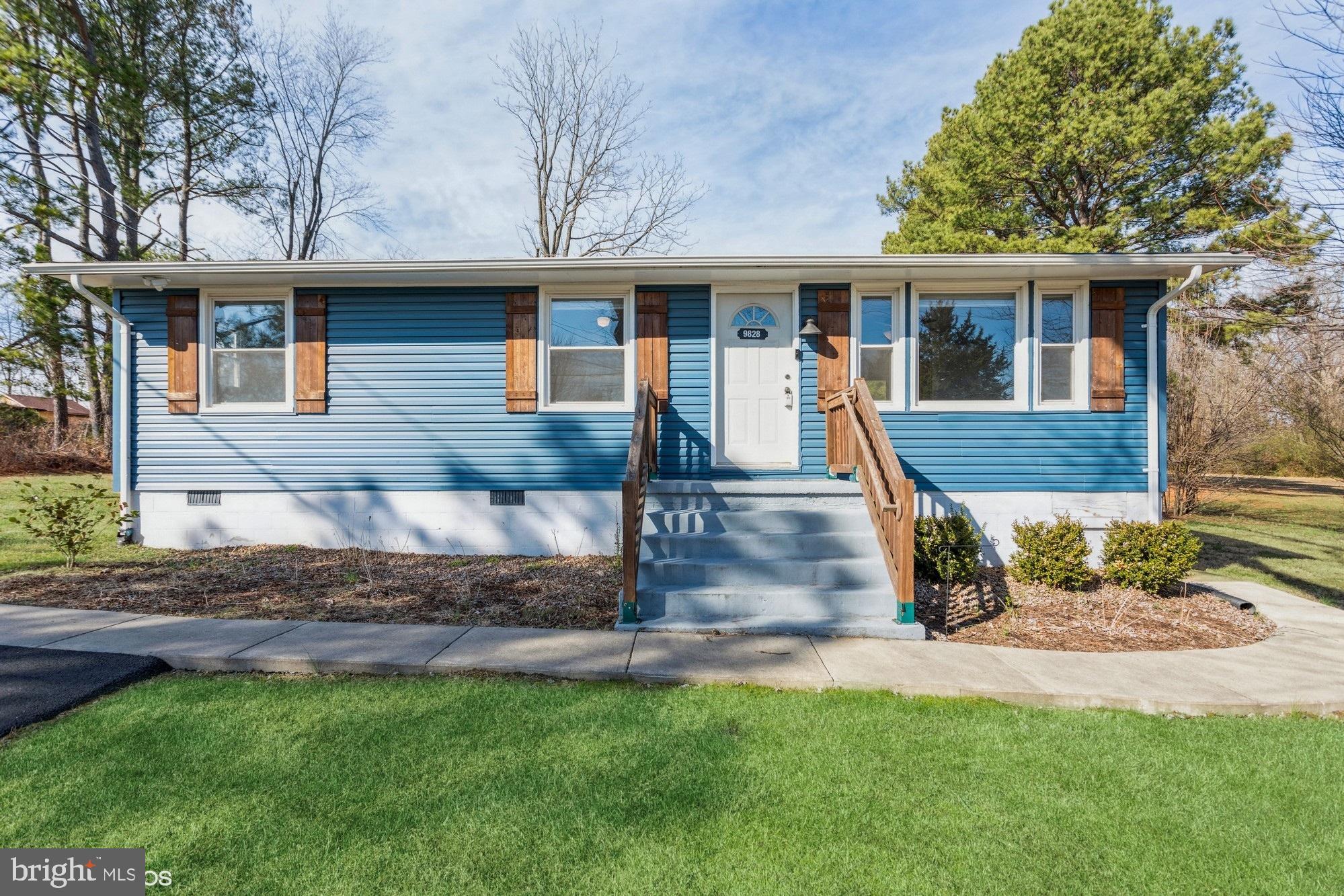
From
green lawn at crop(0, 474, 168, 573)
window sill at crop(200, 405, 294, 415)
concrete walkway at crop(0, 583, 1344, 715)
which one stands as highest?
window sill at crop(200, 405, 294, 415)

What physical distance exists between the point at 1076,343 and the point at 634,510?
5416mm

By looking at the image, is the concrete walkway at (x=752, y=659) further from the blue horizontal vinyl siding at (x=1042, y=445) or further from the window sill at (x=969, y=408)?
the window sill at (x=969, y=408)

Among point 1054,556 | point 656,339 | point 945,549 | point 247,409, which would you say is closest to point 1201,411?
point 1054,556

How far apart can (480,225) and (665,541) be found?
1507cm

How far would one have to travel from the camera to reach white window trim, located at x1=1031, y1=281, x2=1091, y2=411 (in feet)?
20.1

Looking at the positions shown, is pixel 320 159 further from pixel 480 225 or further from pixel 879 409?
pixel 879 409

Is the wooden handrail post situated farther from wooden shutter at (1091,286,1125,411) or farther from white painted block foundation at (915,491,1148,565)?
wooden shutter at (1091,286,1125,411)

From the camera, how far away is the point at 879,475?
4648 millimetres

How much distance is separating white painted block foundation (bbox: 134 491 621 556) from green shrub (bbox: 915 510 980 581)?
321cm

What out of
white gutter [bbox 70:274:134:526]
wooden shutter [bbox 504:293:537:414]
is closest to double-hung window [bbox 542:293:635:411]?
wooden shutter [bbox 504:293:537:414]

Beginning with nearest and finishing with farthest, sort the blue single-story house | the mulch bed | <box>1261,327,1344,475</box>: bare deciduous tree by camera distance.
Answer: the mulch bed → the blue single-story house → <box>1261,327,1344,475</box>: bare deciduous tree

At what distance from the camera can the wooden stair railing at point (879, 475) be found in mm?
4027

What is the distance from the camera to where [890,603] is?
421 centimetres

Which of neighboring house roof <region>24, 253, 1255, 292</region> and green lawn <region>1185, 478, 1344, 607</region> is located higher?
neighboring house roof <region>24, 253, 1255, 292</region>
